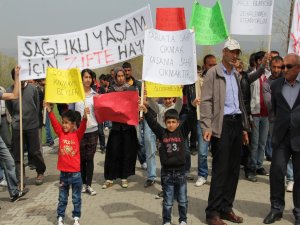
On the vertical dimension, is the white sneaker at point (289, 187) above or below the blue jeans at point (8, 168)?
below

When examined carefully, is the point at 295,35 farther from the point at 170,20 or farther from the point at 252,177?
the point at 252,177

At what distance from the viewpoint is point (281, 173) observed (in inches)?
238

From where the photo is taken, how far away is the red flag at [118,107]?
6.73 metres

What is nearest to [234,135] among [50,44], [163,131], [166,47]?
[163,131]

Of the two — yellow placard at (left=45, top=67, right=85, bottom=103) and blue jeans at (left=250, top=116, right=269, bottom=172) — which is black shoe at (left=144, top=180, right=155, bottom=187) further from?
yellow placard at (left=45, top=67, right=85, bottom=103)

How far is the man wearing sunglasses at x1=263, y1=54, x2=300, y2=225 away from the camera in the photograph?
592 centimetres

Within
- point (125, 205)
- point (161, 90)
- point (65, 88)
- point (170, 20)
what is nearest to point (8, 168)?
point (65, 88)

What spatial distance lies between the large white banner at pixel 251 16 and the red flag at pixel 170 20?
109 centimetres

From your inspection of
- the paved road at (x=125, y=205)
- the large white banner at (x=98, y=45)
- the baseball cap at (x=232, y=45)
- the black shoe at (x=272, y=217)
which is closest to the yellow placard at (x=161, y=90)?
the large white banner at (x=98, y=45)

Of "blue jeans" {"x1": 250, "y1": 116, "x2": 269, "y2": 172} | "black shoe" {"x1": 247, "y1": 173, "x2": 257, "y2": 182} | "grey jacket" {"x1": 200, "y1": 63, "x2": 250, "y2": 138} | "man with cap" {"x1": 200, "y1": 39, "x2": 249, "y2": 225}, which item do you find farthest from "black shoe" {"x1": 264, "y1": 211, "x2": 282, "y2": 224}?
"blue jeans" {"x1": 250, "y1": 116, "x2": 269, "y2": 172}

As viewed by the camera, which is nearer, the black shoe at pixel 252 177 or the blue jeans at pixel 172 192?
the blue jeans at pixel 172 192

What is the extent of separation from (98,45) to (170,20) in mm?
1312

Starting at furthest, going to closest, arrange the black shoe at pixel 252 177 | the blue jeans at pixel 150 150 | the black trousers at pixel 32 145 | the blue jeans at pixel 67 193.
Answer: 1. the black shoe at pixel 252 177
2. the black trousers at pixel 32 145
3. the blue jeans at pixel 150 150
4. the blue jeans at pixel 67 193

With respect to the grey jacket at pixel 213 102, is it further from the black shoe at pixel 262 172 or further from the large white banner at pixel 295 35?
the black shoe at pixel 262 172
